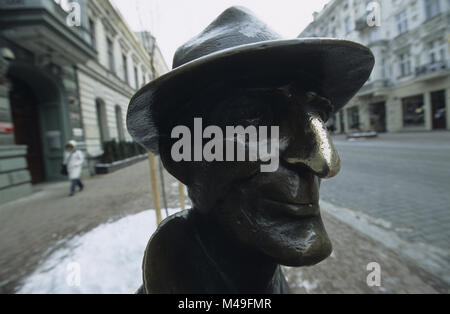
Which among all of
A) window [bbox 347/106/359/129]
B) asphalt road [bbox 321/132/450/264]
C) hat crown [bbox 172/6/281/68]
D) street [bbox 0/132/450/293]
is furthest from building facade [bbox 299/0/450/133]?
hat crown [bbox 172/6/281/68]

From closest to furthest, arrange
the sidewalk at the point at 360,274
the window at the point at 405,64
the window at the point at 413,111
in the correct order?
the sidewalk at the point at 360,274 < the window at the point at 413,111 < the window at the point at 405,64

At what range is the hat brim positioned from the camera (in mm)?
652

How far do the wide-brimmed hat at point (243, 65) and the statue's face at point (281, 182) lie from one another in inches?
2.8

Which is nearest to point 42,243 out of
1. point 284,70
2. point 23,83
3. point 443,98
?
point 284,70

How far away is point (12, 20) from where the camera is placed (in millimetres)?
6574

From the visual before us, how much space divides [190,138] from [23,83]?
11066mm

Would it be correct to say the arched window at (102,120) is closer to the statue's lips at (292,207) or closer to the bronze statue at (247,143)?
the bronze statue at (247,143)

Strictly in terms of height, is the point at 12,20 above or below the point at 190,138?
above

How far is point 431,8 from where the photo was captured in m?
18.4

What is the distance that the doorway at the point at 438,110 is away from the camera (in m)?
19.2

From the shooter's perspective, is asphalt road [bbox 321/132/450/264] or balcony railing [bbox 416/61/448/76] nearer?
asphalt road [bbox 321/132/450/264]

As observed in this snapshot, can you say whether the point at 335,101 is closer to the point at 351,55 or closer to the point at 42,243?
the point at 351,55

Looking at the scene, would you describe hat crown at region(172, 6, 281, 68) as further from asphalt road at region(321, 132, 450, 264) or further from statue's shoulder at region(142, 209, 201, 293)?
asphalt road at region(321, 132, 450, 264)

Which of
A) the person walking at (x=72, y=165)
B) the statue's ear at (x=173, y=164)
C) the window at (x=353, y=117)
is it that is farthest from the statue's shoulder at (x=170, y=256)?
the window at (x=353, y=117)
